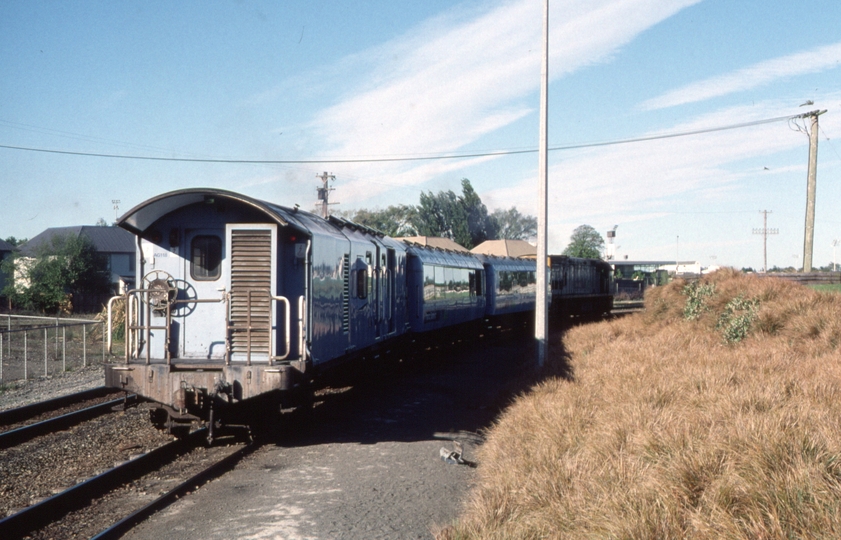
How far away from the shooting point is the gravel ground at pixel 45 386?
1341 cm

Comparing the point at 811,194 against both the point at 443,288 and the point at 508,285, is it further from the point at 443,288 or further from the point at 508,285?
the point at 443,288

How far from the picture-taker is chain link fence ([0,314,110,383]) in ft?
54.9

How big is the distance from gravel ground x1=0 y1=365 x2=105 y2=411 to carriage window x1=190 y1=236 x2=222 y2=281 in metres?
5.40

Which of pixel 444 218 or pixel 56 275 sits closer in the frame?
pixel 56 275

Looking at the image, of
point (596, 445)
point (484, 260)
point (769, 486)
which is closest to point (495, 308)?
point (484, 260)

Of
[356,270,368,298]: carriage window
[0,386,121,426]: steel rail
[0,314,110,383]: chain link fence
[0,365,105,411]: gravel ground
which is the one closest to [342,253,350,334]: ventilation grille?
[356,270,368,298]: carriage window

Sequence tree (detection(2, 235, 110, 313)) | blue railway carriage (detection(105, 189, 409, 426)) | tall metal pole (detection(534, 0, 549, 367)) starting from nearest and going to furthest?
blue railway carriage (detection(105, 189, 409, 426)) → tall metal pole (detection(534, 0, 549, 367)) → tree (detection(2, 235, 110, 313))

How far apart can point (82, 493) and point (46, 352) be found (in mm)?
11253

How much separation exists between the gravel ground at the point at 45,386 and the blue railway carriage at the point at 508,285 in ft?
46.2

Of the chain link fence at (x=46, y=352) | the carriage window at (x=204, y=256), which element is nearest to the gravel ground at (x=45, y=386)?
the chain link fence at (x=46, y=352)

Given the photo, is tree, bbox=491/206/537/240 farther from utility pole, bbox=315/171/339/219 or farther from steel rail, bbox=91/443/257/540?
steel rail, bbox=91/443/257/540

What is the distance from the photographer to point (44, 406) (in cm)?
1216

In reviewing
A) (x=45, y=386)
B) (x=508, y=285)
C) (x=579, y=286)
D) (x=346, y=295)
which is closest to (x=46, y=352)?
(x=45, y=386)

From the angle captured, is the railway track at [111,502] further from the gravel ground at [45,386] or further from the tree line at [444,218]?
the tree line at [444,218]
